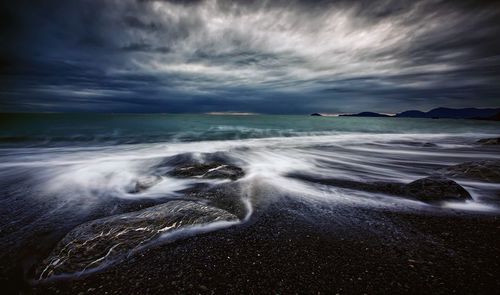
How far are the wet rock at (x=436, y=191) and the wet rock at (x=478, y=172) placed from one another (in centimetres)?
192

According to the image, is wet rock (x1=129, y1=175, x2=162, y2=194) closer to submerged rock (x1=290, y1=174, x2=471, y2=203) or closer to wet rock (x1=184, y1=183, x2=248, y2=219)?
wet rock (x1=184, y1=183, x2=248, y2=219)

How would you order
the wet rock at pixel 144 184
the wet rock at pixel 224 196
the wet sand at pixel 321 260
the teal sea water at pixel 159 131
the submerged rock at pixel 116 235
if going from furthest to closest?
the teal sea water at pixel 159 131, the wet rock at pixel 144 184, the wet rock at pixel 224 196, the submerged rock at pixel 116 235, the wet sand at pixel 321 260

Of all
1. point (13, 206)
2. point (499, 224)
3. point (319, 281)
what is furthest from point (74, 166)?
point (499, 224)

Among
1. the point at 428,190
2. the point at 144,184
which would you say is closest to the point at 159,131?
the point at 144,184

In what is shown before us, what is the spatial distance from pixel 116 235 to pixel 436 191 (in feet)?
18.7

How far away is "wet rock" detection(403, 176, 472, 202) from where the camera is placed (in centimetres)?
426

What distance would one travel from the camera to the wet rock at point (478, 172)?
5.54m

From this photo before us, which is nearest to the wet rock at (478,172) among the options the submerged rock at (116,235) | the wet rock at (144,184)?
the submerged rock at (116,235)

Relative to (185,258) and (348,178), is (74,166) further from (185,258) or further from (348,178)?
(348,178)

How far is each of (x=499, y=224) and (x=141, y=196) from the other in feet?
21.2

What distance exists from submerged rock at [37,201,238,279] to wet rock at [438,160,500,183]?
6436 mm

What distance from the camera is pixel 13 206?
14.0 feet

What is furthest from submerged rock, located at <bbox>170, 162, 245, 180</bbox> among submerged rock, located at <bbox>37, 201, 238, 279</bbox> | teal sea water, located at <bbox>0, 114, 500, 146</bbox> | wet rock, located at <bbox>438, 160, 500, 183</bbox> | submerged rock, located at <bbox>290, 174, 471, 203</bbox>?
teal sea water, located at <bbox>0, 114, 500, 146</bbox>

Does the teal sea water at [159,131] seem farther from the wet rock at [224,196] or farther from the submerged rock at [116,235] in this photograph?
the submerged rock at [116,235]
